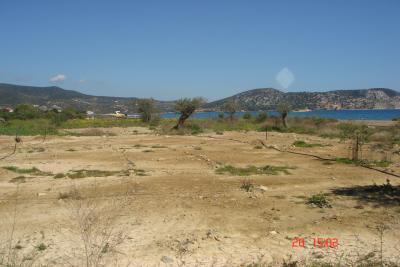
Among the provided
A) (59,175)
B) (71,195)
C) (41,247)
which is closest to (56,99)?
(59,175)

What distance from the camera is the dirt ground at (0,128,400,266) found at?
234 inches

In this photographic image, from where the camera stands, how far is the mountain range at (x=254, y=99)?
125 metres

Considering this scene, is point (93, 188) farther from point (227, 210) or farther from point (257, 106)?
point (257, 106)

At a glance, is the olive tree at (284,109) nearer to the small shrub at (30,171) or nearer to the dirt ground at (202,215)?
the dirt ground at (202,215)

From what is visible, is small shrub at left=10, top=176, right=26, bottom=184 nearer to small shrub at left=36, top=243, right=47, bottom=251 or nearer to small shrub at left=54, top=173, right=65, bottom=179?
small shrub at left=54, top=173, right=65, bottom=179

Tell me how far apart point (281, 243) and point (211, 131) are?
30216 millimetres

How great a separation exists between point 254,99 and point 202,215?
154978 millimetres

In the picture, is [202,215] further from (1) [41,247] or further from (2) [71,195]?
(2) [71,195]

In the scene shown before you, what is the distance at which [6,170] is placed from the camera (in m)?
12.8

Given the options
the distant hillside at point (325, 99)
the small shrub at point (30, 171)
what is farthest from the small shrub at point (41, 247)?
the distant hillside at point (325, 99)

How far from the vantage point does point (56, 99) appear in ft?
431
